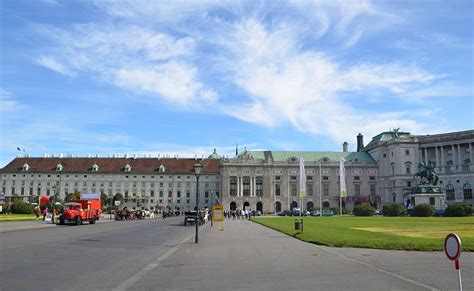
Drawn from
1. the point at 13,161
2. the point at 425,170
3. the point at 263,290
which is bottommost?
the point at 263,290

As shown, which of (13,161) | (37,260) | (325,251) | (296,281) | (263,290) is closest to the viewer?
(263,290)

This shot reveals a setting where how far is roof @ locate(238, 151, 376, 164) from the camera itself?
155500 millimetres

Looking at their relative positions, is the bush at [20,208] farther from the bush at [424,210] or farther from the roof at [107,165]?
the roof at [107,165]

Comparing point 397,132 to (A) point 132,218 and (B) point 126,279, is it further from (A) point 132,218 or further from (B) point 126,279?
(B) point 126,279

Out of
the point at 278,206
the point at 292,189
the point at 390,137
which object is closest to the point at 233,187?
the point at 278,206

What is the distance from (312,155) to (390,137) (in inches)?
1039

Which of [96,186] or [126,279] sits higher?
[96,186]

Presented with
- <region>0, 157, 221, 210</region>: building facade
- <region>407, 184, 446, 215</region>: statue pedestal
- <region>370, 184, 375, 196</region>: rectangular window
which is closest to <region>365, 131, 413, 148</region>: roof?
<region>370, 184, 375, 196</region>: rectangular window

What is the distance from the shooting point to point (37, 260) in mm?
17234

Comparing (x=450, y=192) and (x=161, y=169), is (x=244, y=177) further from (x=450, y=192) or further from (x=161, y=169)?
(x=450, y=192)

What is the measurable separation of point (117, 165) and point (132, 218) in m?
81.4

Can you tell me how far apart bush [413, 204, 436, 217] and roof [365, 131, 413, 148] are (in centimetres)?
7269

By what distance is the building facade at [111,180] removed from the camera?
15225 cm

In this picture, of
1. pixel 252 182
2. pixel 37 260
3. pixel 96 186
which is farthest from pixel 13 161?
pixel 37 260
